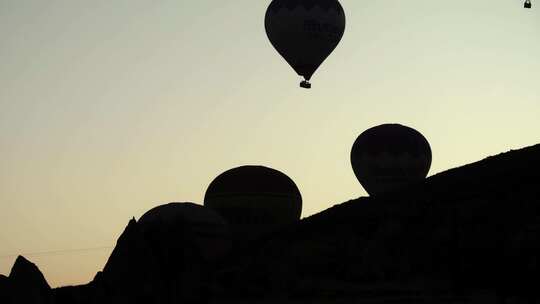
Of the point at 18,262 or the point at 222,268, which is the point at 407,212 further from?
the point at 18,262

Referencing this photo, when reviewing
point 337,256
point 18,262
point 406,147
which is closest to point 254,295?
point 337,256

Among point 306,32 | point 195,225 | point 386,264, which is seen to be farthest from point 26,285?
point 306,32

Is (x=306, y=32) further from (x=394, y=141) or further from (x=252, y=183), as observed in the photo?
(x=394, y=141)

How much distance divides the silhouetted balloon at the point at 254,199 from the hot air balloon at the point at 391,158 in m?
6.73

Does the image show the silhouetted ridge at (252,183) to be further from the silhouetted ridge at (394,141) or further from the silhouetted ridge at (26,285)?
the silhouetted ridge at (26,285)

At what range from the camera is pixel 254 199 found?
6981 cm

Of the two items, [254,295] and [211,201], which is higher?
[211,201]

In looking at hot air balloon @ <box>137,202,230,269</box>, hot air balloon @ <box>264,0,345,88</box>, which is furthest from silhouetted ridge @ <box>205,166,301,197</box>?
hot air balloon @ <box>137,202,230,269</box>

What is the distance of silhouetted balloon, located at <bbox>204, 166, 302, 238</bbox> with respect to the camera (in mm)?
69125

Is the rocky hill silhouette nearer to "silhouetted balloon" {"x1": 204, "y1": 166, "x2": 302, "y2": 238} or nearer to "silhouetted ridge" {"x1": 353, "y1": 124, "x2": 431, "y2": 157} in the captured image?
"silhouetted balloon" {"x1": 204, "y1": 166, "x2": 302, "y2": 238}

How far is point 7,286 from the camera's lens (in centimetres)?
4803

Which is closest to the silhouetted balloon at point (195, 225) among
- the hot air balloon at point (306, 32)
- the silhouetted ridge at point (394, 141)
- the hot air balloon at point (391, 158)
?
the hot air balloon at point (306, 32)

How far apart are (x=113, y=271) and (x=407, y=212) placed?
39.8ft

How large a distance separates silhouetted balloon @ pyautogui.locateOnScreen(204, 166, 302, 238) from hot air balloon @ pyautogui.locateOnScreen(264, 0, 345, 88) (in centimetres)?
581
